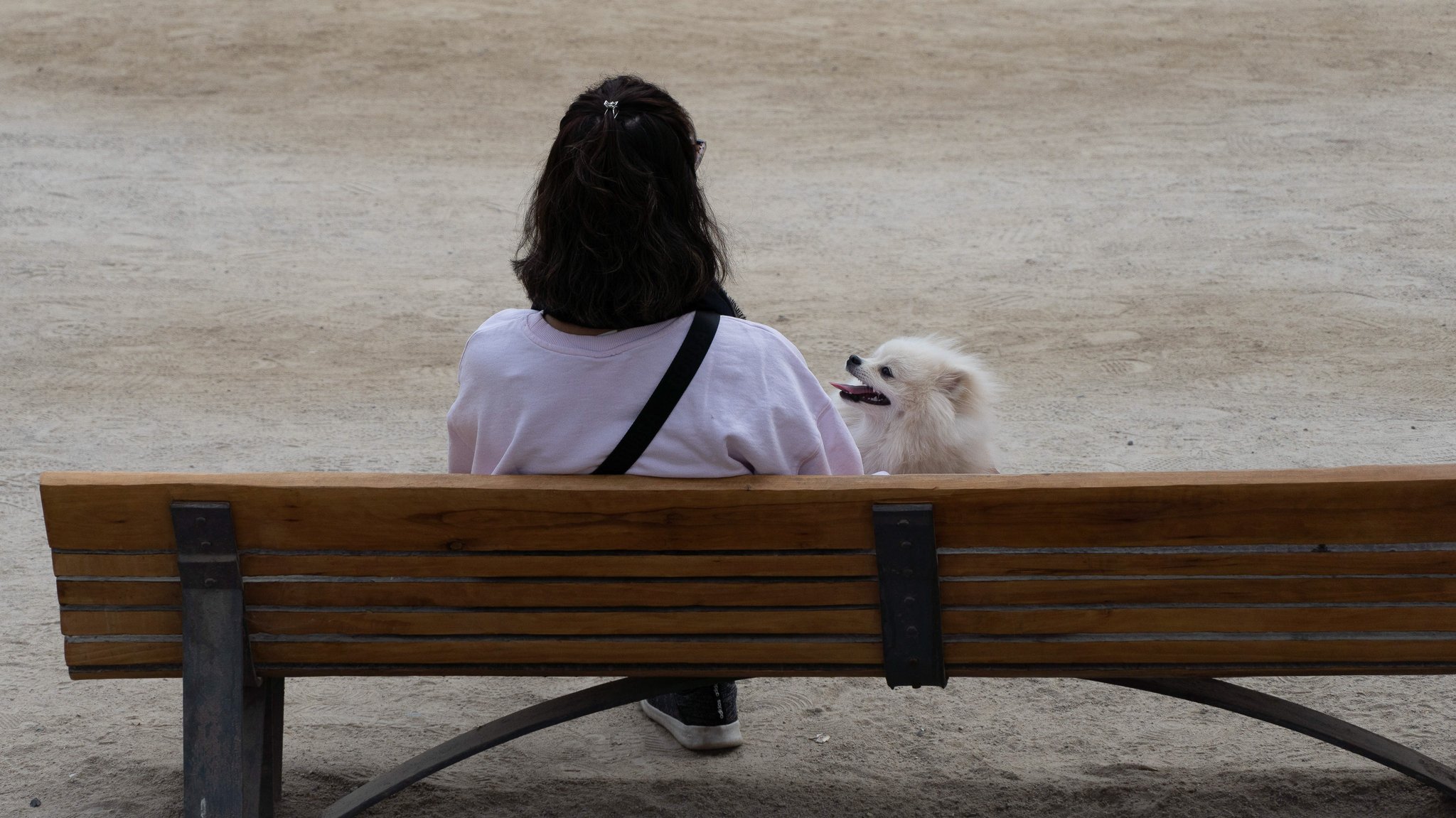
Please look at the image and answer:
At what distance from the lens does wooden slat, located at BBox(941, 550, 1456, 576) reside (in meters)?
2.71

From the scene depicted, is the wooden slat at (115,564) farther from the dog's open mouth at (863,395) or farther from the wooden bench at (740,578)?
the dog's open mouth at (863,395)

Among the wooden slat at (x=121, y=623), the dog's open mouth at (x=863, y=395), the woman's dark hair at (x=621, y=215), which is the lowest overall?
the dog's open mouth at (x=863, y=395)

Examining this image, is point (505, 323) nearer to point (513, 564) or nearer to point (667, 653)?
point (513, 564)

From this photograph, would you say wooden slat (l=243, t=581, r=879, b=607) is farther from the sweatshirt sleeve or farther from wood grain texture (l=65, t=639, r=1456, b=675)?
the sweatshirt sleeve

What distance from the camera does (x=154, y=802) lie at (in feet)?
12.0

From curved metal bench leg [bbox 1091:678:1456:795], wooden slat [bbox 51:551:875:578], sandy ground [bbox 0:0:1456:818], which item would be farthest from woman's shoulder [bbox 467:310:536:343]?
curved metal bench leg [bbox 1091:678:1456:795]

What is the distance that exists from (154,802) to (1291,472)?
2910 mm

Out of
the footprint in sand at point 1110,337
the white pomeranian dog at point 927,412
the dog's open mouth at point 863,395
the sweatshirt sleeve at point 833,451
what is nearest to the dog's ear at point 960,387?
the white pomeranian dog at point 927,412

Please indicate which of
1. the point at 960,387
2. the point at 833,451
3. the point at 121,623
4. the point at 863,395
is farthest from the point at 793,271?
the point at 121,623

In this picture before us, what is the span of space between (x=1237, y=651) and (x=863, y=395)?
2.15m

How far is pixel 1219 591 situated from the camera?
9.03 ft

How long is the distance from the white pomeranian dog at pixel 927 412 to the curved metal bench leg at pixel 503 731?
1.69m

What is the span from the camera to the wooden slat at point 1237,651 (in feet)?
9.21

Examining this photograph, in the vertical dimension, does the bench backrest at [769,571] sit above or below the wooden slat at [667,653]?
above
